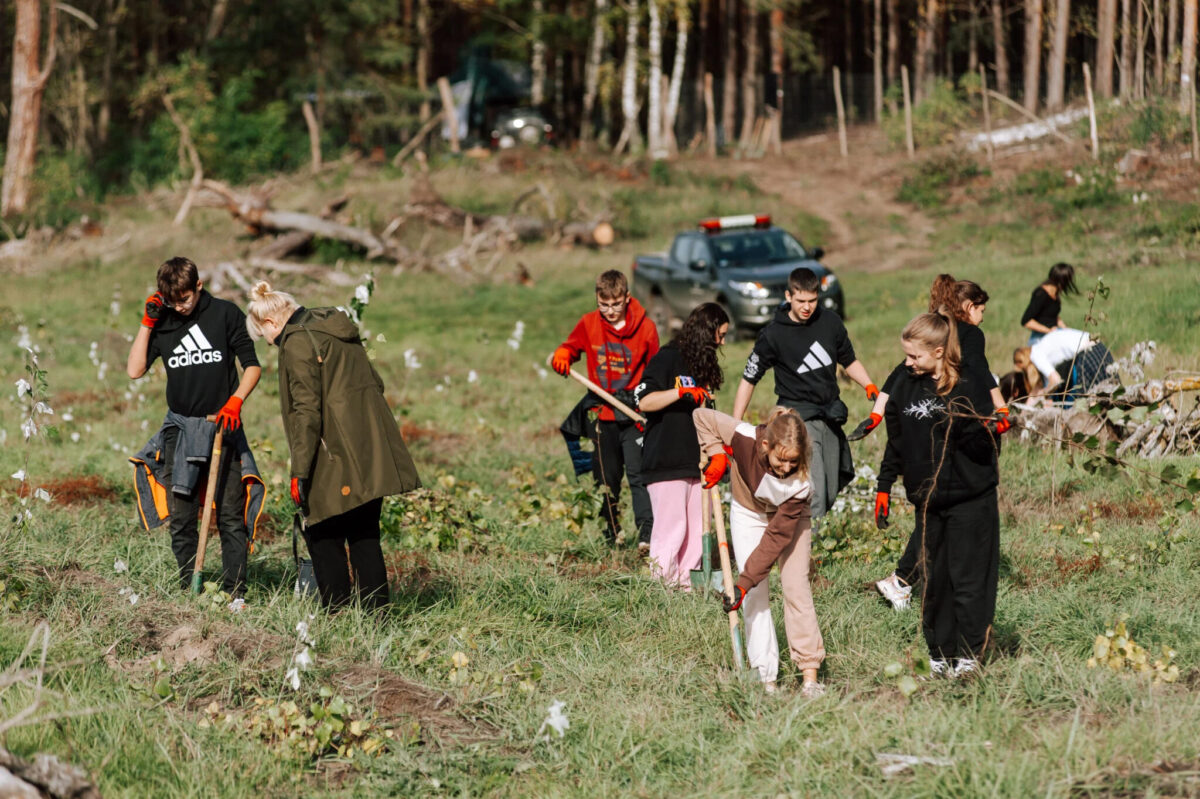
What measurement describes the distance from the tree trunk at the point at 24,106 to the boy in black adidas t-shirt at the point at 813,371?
26946mm

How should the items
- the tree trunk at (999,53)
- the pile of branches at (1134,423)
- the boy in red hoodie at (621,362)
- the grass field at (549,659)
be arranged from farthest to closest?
the tree trunk at (999,53)
the pile of branches at (1134,423)
the boy in red hoodie at (621,362)
the grass field at (549,659)

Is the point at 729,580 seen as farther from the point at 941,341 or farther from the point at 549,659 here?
the point at 941,341

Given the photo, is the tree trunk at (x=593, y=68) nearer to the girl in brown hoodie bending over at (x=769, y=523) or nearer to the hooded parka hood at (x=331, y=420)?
the hooded parka hood at (x=331, y=420)

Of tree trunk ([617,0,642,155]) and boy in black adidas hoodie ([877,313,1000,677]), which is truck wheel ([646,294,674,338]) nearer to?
boy in black adidas hoodie ([877,313,1000,677])

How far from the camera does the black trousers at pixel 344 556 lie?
243 inches

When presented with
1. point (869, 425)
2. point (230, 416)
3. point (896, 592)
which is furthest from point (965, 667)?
point (230, 416)

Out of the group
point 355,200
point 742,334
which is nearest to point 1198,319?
point 742,334

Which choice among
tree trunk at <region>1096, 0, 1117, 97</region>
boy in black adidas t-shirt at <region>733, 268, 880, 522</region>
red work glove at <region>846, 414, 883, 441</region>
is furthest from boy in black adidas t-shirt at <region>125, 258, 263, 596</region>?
tree trunk at <region>1096, 0, 1117, 97</region>

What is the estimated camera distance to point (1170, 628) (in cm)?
604

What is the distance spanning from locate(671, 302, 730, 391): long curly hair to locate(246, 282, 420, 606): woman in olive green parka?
1793 millimetres

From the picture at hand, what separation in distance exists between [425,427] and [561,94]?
34.2 meters

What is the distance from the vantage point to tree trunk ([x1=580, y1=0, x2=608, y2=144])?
3909cm

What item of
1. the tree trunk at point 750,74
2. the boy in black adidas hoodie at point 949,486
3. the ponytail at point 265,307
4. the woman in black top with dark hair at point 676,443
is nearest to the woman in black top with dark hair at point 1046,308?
the woman in black top with dark hair at point 676,443

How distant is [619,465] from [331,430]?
2510 mm
